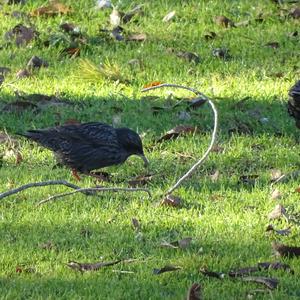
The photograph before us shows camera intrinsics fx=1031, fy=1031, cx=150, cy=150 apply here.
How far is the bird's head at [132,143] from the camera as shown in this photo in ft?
27.0

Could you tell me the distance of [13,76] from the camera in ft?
35.2

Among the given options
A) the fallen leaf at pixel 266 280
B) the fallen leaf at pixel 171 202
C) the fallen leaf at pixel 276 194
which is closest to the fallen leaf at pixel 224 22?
the fallen leaf at pixel 276 194

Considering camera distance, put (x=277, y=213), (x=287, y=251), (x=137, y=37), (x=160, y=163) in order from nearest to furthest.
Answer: (x=287, y=251) → (x=277, y=213) → (x=160, y=163) → (x=137, y=37)

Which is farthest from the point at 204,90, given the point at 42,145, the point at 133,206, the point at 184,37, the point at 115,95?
the point at 133,206

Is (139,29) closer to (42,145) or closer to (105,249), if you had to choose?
(42,145)

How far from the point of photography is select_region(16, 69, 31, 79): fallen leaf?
10.7m

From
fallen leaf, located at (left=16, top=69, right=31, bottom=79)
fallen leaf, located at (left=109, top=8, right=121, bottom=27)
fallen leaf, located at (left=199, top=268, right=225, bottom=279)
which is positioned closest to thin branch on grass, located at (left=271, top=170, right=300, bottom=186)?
fallen leaf, located at (left=199, top=268, right=225, bottom=279)

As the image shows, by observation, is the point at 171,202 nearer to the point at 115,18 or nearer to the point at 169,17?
the point at 115,18

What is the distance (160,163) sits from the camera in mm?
8406

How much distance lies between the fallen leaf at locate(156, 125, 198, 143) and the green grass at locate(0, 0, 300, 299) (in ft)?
0.28

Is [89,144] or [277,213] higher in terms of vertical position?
[277,213]

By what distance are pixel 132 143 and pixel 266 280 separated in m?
2.62

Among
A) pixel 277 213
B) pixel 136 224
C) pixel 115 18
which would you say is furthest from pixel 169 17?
pixel 136 224

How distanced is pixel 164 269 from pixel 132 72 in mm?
5113
